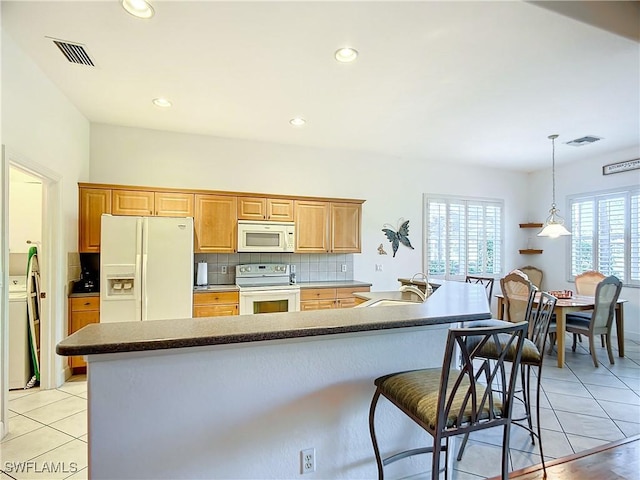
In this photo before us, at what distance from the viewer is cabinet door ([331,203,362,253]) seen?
15.7 ft

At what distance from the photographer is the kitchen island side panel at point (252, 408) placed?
4.27 ft

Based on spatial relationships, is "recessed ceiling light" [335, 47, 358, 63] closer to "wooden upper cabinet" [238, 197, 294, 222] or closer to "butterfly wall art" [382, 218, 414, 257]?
"wooden upper cabinet" [238, 197, 294, 222]

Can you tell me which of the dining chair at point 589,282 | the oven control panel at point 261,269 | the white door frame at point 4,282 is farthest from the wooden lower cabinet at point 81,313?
the dining chair at point 589,282

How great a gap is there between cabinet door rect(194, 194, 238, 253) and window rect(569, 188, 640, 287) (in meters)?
5.46

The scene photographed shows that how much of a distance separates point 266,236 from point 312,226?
0.65 m

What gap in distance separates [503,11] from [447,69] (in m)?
0.69

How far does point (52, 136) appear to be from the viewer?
311 centimetres

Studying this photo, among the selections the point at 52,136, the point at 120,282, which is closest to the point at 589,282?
the point at 120,282

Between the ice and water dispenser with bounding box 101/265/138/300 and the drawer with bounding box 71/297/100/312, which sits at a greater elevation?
the ice and water dispenser with bounding box 101/265/138/300

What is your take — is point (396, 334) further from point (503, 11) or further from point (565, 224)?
point (565, 224)

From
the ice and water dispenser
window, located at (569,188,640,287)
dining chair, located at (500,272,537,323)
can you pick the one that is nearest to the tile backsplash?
the ice and water dispenser

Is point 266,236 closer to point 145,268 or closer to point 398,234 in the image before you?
point 145,268

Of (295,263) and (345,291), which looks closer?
(345,291)

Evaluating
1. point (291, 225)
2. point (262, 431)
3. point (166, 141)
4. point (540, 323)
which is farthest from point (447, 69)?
point (166, 141)
